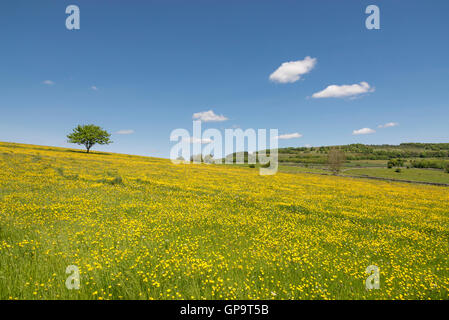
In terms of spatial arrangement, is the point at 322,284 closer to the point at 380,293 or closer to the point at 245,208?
the point at 380,293

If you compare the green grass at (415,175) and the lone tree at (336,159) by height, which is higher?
the lone tree at (336,159)

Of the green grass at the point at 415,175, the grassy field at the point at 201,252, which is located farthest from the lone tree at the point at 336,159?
the grassy field at the point at 201,252

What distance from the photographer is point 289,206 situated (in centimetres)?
1542

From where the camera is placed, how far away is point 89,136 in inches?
2800

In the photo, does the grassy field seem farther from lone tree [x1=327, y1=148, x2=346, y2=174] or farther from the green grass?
the green grass

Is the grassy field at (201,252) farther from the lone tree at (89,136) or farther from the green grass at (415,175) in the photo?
the green grass at (415,175)

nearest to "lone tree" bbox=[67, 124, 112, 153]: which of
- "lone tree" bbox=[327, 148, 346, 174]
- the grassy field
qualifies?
the grassy field

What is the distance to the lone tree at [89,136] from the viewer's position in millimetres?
70050

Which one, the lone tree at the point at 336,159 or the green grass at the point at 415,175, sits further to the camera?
the lone tree at the point at 336,159

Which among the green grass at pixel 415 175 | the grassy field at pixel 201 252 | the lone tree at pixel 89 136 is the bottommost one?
the green grass at pixel 415 175

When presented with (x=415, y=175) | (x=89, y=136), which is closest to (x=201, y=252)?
(x=89, y=136)

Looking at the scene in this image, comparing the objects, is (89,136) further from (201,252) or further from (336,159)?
(336,159)

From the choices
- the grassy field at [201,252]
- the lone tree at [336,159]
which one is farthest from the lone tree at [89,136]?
the lone tree at [336,159]

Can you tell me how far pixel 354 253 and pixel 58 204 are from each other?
49.2 ft
